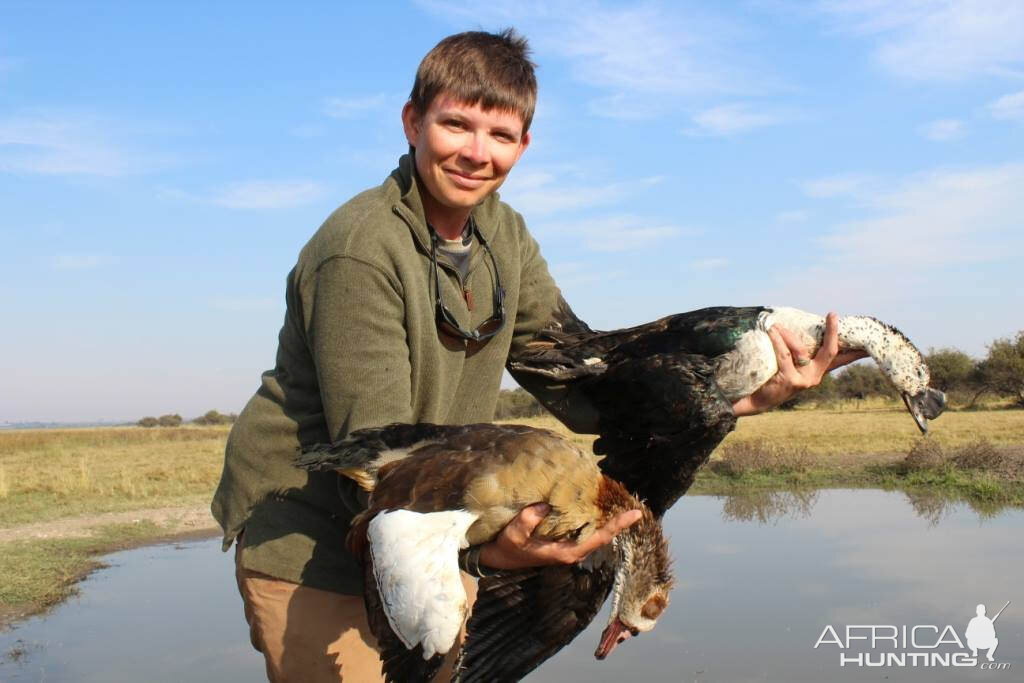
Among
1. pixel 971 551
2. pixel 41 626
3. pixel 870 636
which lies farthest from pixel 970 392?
pixel 41 626

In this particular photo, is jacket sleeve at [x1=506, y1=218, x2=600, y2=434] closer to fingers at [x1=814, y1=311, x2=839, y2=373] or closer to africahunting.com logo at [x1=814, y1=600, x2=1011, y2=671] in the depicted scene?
fingers at [x1=814, y1=311, x2=839, y2=373]

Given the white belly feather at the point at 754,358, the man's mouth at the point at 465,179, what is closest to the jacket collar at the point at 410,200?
the man's mouth at the point at 465,179

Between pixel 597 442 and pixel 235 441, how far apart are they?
224 centimetres

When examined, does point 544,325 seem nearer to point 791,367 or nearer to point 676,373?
point 676,373

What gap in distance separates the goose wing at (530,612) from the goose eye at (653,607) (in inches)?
8.1

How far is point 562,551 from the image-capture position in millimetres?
3756

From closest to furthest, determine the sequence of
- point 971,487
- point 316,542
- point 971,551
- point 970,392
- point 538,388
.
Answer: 1. point 316,542
2. point 538,388
3. point 971,551
4. point 971,487
5. point 970,392

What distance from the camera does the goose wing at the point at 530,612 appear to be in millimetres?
4484

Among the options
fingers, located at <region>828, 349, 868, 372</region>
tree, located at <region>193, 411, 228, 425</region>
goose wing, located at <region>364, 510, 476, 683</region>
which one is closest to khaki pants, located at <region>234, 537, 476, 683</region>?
goose wing, located at <region>364, 510, 476, 683</region>

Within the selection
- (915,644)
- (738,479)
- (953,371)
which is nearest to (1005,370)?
(953,371)

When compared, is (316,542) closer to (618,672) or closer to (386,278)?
(386,278)

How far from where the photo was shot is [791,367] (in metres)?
5.23

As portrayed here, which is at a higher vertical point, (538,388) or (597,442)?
(538,388)

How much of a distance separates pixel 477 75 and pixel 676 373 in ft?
6.68
